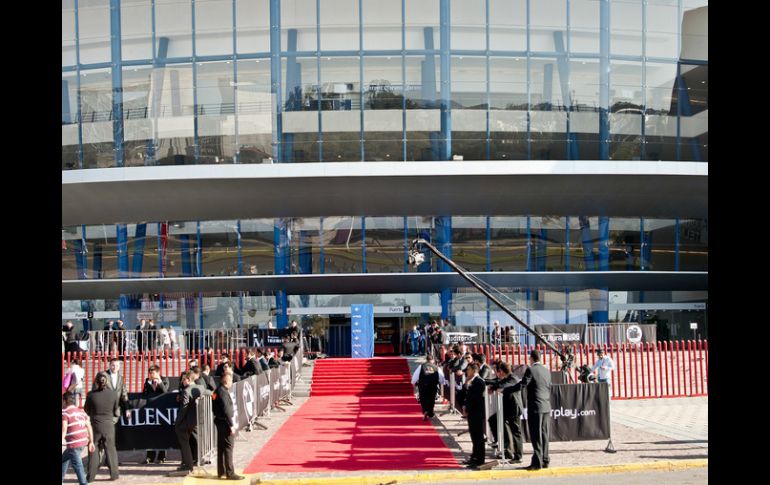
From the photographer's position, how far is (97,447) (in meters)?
16.0

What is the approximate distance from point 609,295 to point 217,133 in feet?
73.6

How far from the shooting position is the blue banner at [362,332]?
40.2 m

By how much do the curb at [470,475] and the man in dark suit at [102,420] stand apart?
6.36 ft

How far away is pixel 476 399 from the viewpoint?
16.7 metres

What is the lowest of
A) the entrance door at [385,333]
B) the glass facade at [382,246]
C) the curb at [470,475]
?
the entrance door at [385,333]

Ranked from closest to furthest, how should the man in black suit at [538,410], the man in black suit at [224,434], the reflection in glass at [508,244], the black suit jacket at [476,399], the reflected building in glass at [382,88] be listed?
the man in black suit at [224,434]
the man in black suit at [538,410]
the black suit jacket at [476,399]
the reflected building in glass at [382,88]
the reflection in glass at [508,244]

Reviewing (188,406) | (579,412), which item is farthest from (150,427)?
(579,412)

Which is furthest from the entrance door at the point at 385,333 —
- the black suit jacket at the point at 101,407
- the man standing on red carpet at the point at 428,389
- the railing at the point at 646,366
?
the black suit jacket at the point at 101,407

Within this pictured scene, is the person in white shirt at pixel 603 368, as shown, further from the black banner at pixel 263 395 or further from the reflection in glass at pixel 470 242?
the reflection in glass at pixel 470 242

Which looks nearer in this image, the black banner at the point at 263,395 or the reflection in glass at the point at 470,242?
the black banner at the point at 263,395

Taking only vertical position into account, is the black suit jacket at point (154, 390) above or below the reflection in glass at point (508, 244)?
below

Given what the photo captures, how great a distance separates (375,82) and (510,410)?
95.5 feet

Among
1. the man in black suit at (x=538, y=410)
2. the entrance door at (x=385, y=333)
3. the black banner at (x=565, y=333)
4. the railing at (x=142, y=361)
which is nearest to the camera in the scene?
the man in black suit at (x=538, y=410)

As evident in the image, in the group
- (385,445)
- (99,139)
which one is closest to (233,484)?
(385,445)
